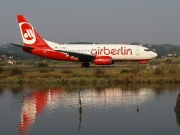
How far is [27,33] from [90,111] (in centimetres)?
3948

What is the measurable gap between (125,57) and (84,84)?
16104 millimetres

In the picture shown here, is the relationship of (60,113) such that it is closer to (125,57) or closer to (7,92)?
(7,92)

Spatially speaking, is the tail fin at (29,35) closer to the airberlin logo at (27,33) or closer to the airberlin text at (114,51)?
the airberlin logo at (27,33)

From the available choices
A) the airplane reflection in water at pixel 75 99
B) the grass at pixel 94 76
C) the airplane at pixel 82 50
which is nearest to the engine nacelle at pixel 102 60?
the airplane at pixel 82 50

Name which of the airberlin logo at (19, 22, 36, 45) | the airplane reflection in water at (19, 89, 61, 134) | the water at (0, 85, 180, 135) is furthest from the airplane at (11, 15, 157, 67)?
the airplane reflection in water at (19, 89, 61, 134)

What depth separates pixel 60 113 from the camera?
34281 mm

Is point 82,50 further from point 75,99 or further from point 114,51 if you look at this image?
point 75,99

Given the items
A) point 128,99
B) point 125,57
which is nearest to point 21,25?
point 125,57

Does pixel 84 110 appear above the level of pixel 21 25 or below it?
below

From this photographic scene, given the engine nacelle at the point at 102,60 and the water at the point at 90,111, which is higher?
the engine nacelle at the point at 102,60

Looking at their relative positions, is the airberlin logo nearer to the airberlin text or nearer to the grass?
the grass

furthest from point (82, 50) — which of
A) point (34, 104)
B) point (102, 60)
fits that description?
point (34, 104)

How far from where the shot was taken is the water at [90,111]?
28.8 m

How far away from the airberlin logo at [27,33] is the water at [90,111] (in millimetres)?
22432
